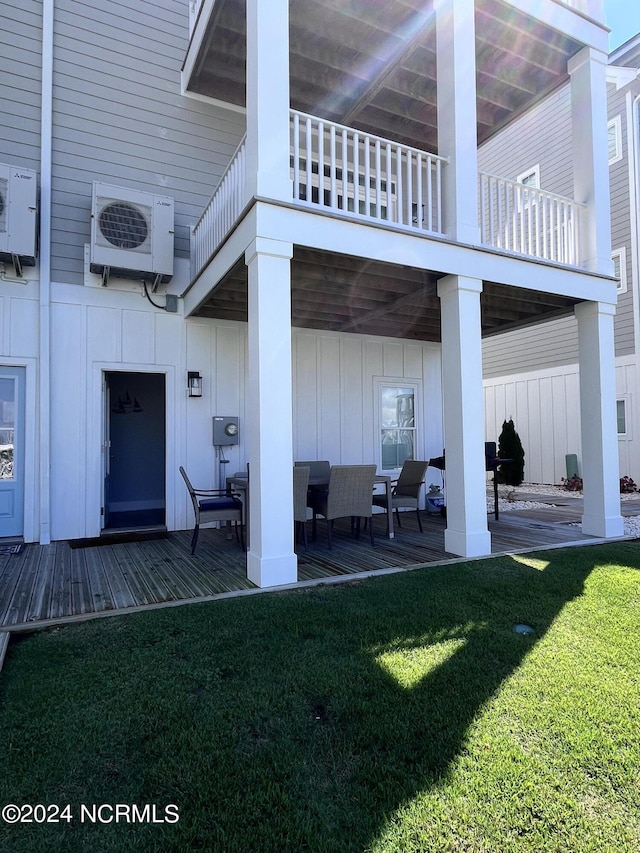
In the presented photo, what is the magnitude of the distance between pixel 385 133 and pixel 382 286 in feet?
10.0

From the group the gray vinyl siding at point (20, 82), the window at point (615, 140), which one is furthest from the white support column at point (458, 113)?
the window at point (615, 140)

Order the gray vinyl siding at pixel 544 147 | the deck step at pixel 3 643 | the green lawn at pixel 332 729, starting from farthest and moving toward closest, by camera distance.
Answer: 1. the gray vinyl siding at pixel 544 147
2. the deck step at pixel 3 643
3. the green lawn at pixel 332 729

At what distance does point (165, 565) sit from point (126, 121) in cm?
541

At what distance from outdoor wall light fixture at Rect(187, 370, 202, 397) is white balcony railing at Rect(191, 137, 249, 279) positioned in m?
1.27

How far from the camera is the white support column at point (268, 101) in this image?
383 centimetres

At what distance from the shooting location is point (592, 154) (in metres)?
5.55

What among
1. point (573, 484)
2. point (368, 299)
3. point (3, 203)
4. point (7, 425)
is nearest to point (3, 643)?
point (7, 425)

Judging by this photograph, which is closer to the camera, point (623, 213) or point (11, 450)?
point (11, 450)

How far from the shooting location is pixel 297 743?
196 centimetres

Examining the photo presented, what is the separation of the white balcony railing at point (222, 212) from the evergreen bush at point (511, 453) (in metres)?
8.35

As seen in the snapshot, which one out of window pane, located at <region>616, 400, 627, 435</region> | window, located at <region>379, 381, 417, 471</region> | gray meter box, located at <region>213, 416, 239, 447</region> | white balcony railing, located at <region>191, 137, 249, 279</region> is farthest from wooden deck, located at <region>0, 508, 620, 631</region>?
window pane, located at <region>616, 400, 627, 435</region>

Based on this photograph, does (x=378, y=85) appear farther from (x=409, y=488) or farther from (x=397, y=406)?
(x=409, y=488)

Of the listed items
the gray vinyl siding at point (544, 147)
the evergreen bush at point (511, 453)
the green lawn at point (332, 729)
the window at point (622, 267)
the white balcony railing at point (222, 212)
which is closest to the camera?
the green lawn at point (332, 729)

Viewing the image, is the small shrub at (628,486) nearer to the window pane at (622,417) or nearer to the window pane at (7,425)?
the window pane at (622,417)
